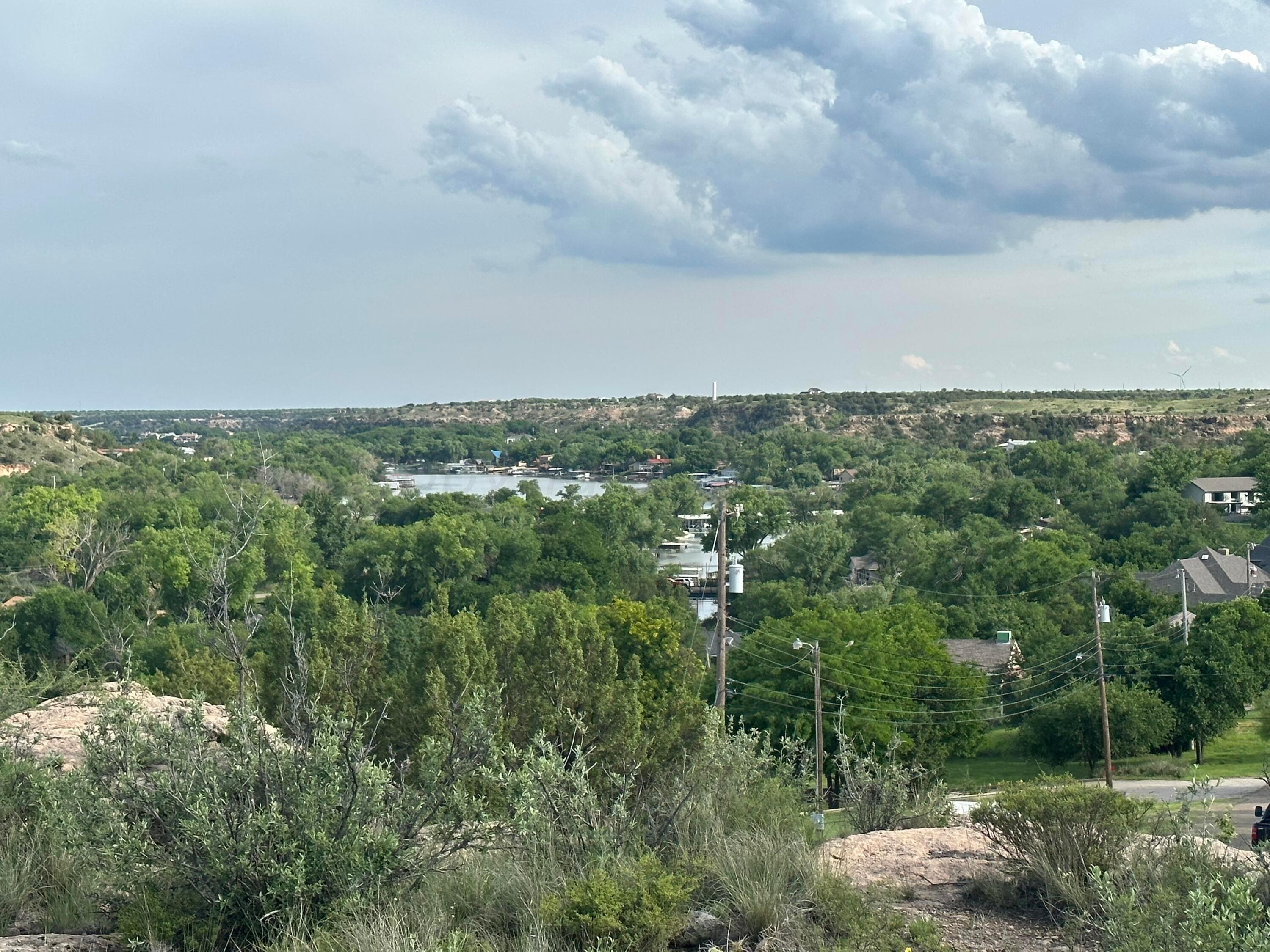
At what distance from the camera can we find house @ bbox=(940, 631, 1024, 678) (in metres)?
39.9

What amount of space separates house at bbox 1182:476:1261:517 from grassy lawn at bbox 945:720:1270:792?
43.5m

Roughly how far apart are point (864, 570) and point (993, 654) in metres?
25.9

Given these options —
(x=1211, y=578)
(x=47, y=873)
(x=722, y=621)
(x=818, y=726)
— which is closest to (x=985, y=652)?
(x=1211, y=578)

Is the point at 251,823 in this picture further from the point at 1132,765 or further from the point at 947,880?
the point at 1132,765

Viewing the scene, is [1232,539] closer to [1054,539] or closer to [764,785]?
[1054,539]

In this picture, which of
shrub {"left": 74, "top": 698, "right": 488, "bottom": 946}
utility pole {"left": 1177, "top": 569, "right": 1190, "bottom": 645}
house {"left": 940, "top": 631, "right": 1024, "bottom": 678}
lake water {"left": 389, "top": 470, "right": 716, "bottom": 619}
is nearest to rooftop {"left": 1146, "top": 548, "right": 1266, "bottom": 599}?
utility pole {"left": 1177, "top": 569, "right": 1190, "bottom": 645}

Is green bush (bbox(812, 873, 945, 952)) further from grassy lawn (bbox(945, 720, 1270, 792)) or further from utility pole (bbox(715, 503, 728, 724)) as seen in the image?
grassy lawn (bbox(945, 720, 1270, 792))

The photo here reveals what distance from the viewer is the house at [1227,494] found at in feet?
250

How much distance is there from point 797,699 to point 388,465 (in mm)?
155264

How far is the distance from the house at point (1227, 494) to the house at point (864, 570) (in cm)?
2261

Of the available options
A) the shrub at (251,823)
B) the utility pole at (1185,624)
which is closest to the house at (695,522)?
the utility pole at (1185,624)

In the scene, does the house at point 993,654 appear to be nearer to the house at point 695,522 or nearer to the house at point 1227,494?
the house at point 1227,494

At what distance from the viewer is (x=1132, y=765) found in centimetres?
3306

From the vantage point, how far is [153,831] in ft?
25.9
